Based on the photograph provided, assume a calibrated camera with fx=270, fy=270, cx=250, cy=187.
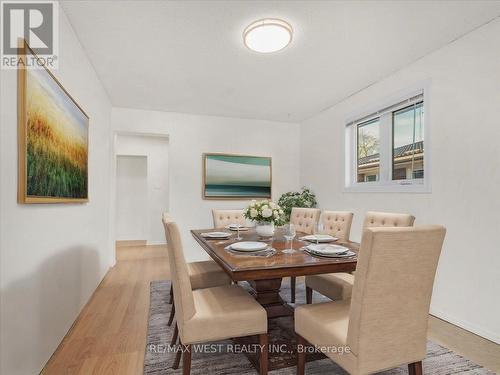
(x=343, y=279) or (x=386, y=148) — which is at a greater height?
(x=386, y=148)

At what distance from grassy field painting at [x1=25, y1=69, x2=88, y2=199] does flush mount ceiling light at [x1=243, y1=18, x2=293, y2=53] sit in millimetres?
1485

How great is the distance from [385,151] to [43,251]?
3504mm

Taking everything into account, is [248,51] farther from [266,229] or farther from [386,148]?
[386,148]

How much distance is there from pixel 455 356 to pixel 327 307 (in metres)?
1.10

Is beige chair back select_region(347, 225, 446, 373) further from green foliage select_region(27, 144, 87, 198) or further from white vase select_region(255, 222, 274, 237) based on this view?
green foliage select_region(27, 144, 87, 198)

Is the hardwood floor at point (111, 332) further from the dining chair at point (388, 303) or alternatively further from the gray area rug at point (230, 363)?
the dining chair at point (388, 303)

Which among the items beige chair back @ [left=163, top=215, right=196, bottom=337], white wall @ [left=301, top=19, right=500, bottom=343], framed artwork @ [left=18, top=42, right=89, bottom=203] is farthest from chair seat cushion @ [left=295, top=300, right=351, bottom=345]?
framed artwork @ [left=18, top=42, right=89, bottom=203]

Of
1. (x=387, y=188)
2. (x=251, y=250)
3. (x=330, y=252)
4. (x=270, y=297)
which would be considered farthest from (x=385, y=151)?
(x=251, y=250)

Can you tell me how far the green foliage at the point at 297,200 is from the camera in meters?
4.57

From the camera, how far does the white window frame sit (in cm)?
271

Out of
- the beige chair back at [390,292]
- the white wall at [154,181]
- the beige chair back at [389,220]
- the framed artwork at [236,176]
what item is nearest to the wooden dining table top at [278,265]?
the beige chair back at [390,292]

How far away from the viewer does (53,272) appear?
1.89 metres

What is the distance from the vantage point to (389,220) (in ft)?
7.54

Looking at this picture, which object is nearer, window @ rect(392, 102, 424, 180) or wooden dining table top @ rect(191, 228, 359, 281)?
wooden dining table top @ rect(191, 228, 359, 281)
